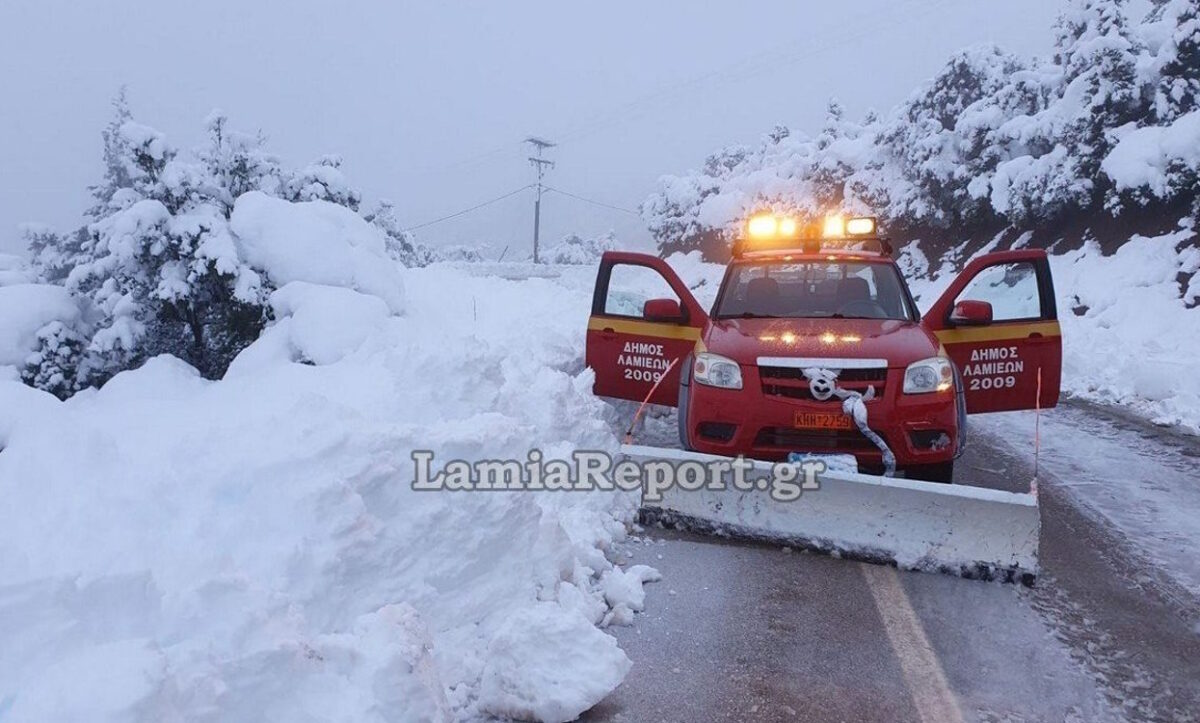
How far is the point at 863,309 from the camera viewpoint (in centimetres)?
604

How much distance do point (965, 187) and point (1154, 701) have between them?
25107 mm

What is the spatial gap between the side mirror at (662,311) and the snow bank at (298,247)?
368 cm

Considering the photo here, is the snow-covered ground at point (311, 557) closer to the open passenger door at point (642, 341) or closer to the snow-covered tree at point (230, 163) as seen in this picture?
the open passenger door at point (642, 341)

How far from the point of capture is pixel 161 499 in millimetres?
3311

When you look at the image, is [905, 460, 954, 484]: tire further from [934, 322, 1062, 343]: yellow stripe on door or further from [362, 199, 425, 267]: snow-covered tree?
[362, 199, 425, 267]: snow-covered tree

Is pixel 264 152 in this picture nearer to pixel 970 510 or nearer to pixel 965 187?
pixel 970 510

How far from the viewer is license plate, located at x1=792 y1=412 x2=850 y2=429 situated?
4891 millimetres

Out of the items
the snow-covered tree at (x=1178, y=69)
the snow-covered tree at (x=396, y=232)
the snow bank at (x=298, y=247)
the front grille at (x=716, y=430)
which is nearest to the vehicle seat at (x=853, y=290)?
the front grille at (x=716, y=430)

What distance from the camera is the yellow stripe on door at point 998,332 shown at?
6117 mm

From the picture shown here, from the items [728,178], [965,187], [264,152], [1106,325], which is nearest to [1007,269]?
[1106,325]

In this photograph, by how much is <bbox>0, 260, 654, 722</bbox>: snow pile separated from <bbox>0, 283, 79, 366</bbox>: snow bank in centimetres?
211

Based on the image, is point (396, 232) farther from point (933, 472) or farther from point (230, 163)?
point (933, 472)

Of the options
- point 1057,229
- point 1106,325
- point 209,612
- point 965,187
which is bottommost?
→ point 209,612

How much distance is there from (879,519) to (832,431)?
0.65 metres
